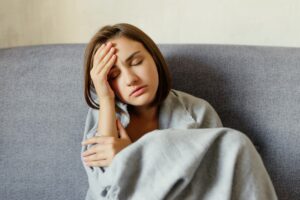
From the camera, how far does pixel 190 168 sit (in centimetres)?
81

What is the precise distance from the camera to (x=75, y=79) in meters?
1.21

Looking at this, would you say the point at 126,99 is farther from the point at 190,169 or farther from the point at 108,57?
the point at 190,169

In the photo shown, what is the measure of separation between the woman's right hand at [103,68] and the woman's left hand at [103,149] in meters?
0.12

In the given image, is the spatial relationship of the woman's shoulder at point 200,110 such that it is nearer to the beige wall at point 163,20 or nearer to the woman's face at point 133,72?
the woman's face at point 133,72

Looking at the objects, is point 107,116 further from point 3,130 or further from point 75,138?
point 3,130

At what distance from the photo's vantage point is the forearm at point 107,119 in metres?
1.03

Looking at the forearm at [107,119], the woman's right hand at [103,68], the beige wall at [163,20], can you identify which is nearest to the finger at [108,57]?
the woman's right hand at [103,68]

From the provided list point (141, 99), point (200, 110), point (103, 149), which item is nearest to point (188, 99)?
point (200, 110)

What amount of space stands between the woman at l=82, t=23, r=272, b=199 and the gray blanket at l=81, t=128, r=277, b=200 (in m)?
0.14

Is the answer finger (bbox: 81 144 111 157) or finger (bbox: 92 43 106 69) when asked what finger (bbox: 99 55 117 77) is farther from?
finger (bbox: 81 144 111 157)

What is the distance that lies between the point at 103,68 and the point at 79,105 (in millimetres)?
244

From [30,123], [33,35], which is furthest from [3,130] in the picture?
[33,35]

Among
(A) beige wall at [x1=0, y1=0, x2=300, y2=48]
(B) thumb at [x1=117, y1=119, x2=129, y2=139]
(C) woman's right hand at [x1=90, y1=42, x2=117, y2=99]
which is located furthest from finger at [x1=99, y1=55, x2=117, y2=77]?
(A) beige wall at [x1=0, y1=0, x2=300, y2=48]

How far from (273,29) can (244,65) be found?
0.76ft
